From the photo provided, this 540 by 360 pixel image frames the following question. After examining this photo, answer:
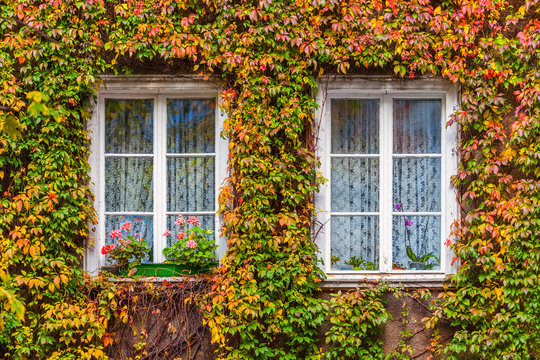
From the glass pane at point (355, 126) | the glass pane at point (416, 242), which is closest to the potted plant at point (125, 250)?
the glass pane at point (355, 126)

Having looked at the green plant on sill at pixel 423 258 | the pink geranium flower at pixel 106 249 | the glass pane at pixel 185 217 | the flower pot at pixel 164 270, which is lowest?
the flower pot at pixel 164 270

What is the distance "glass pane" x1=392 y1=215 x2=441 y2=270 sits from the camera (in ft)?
17.9

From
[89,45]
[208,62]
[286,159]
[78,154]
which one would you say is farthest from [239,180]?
[89,45]

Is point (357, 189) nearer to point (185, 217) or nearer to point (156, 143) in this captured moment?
point (185, 217)

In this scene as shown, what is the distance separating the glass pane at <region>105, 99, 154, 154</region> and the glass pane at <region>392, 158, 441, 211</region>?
2.53 meters


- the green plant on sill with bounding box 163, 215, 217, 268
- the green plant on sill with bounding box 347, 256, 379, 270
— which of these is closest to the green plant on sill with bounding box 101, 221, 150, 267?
the green plant on sill with bounding box 163, 215, 217, 268

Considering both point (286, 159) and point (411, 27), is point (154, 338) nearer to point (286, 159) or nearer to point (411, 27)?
point (286, 159)

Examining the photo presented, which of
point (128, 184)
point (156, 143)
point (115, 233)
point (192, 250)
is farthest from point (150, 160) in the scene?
point (192, 250)

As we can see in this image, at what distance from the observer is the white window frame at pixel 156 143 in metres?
5.41

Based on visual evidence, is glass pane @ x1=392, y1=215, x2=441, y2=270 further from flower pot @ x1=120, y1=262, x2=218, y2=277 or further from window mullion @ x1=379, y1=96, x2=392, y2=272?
flower pot @ x1=120, y1=262, x2=218, y2=277

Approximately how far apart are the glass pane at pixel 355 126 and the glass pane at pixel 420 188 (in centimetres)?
43

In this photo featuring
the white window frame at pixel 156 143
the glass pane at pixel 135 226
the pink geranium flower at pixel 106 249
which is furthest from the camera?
the glass pane at pixel 135 226

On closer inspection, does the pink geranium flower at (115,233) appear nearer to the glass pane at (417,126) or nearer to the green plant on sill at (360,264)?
the green plant on sill at (360,264)

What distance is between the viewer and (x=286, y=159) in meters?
5.20
